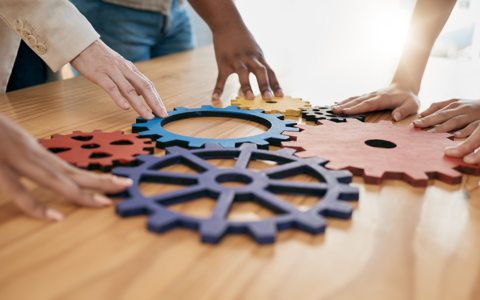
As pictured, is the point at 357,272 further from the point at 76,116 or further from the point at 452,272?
the point at 76,116

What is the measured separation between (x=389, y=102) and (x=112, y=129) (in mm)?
1017

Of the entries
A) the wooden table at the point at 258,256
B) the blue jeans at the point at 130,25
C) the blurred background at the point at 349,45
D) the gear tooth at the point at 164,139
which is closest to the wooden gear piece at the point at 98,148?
the gear tooth at the point at 164,139

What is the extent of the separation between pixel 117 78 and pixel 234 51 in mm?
755

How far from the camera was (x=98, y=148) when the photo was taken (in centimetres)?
96

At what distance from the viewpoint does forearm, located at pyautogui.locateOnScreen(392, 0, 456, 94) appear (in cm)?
160

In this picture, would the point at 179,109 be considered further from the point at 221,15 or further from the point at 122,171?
the point at 221,15

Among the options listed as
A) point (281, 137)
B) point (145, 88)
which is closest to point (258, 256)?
point (281, 137)

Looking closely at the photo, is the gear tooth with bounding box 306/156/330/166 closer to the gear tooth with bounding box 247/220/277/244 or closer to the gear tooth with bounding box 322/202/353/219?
the gear tooth with bounding box 322/202/353/219

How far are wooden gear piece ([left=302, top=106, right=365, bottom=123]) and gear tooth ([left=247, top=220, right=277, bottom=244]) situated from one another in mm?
748

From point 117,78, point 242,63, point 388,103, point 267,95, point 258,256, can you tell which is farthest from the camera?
point 242,63

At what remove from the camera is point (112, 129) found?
1195 millimetres

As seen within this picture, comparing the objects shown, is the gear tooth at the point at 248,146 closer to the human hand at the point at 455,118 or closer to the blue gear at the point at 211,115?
the blue gear at the point at 211,115

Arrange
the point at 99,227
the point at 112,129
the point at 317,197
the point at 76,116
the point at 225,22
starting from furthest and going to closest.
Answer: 1. the point at 225,22
2. the point at 76,116
3. the point at 112,129
4. the point at 317,197
5. the point at 99,227

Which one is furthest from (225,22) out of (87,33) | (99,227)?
(99,227)
